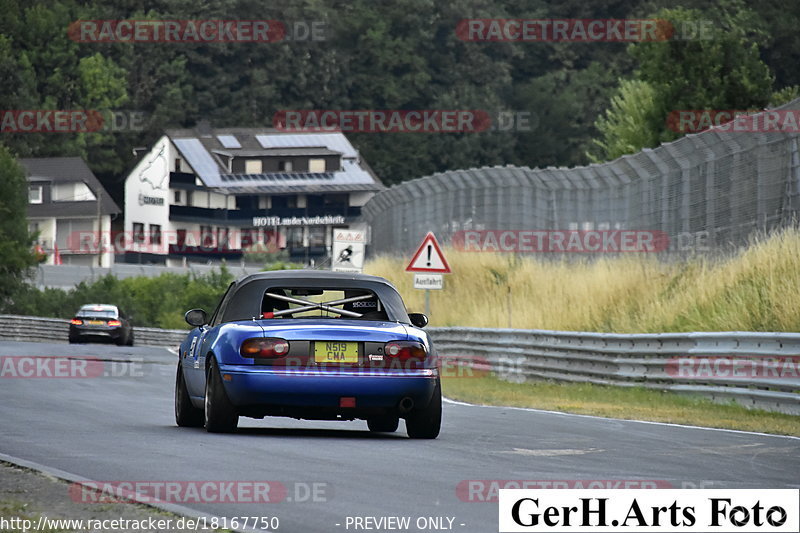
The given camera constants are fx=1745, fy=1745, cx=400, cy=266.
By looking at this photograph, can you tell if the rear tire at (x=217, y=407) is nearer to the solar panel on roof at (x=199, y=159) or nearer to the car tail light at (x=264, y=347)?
the car tail light at (x=264, y=347)

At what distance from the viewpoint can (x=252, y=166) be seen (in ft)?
387

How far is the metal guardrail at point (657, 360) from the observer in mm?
18500

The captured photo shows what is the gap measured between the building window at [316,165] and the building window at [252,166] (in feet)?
11.1

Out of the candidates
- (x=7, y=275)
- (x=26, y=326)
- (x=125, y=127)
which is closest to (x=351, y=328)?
(x=26, y=326)

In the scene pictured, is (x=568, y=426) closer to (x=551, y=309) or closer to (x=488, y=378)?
(x=488, y=378)

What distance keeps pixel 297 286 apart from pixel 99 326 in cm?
3431

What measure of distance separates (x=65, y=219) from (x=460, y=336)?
284ft

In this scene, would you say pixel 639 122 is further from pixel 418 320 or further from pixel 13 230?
pixel 418 320

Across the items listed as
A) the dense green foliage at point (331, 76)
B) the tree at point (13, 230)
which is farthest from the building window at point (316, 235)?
the tree at point (13, 230)

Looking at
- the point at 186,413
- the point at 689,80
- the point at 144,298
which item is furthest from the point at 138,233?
the point at 186,413

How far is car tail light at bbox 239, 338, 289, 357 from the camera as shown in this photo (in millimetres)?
13375

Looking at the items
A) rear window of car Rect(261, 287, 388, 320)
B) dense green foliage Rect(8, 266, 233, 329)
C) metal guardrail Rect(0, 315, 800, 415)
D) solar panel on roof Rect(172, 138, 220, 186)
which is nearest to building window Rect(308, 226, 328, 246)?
solar panel on roof Rect(172, 138, 220, 186)

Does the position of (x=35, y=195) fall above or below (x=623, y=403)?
above

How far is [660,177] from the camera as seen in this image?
1175 inches
